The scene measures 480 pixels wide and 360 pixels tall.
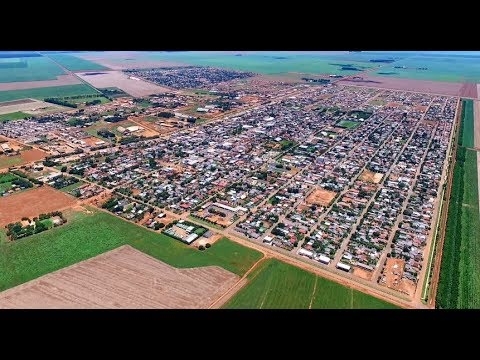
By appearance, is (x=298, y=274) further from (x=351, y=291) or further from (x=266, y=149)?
(x=266, y=149)

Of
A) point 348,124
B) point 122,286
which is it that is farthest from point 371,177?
point 122,286

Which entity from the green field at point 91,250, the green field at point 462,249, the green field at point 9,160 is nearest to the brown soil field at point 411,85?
the green field at point 462,249

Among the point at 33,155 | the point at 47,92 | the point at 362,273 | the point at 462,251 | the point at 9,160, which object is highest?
the point at 47,92

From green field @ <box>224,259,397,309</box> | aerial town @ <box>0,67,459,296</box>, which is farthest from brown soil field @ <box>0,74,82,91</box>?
green field @ <box>224,259,397,309</box>

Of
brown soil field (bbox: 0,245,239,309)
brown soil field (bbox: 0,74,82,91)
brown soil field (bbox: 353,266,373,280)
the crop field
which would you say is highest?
brown soil field (bbox: 0,74,82,91)

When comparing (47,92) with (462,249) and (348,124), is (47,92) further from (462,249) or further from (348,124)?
(462,249)

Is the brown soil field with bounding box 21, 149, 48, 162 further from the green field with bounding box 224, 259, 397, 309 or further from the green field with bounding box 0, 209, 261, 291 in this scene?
the green field with bounding box 224, 259, 397, 309
